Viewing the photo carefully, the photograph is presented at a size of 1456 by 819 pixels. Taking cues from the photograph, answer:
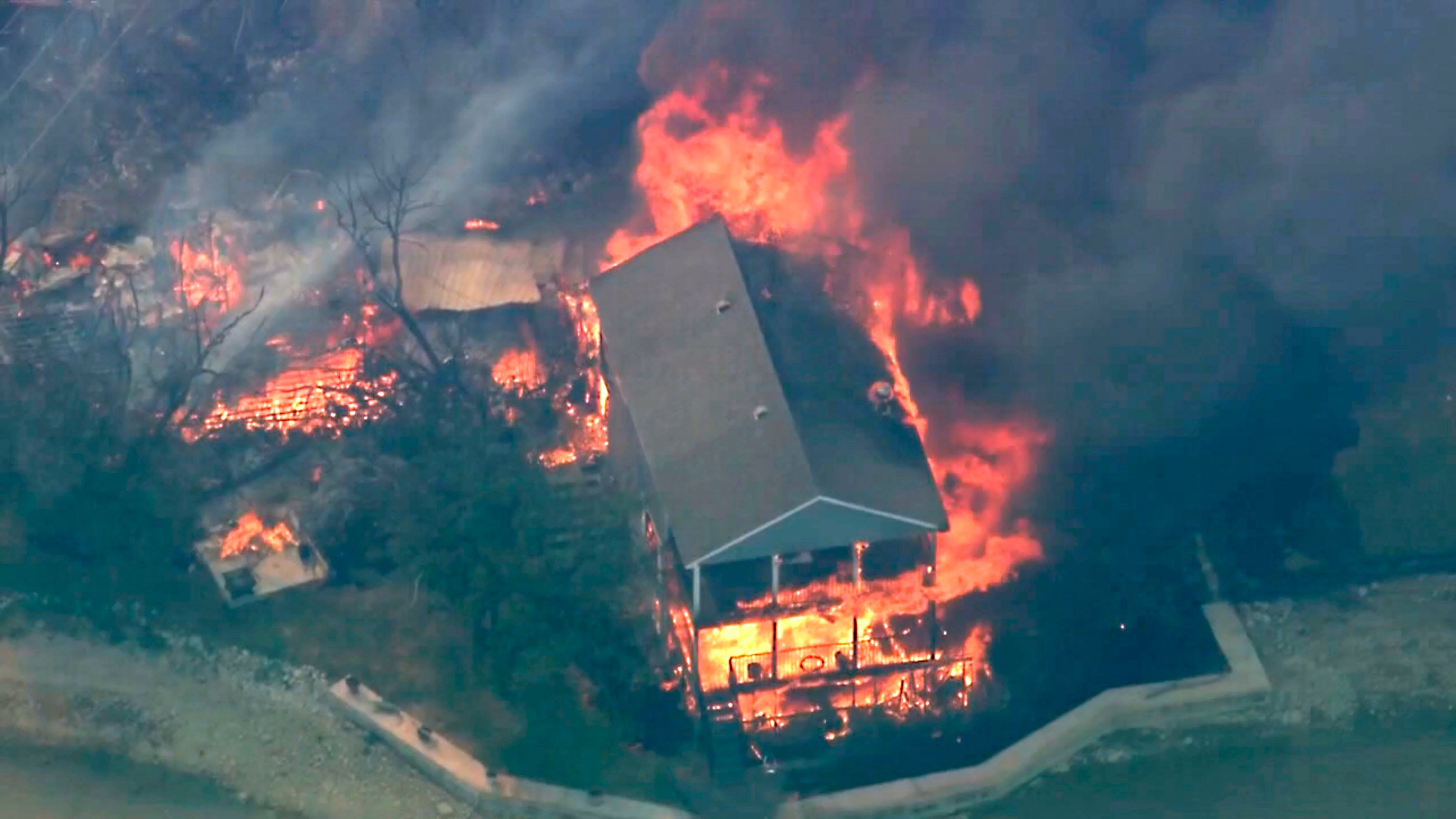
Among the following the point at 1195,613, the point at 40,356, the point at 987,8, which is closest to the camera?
the point at 1195,613

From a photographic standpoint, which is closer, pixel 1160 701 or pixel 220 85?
pixel 1160 701

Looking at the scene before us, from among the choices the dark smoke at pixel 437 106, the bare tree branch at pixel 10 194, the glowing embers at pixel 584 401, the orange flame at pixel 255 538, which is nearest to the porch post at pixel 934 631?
the glowing embers at pixel 584 401

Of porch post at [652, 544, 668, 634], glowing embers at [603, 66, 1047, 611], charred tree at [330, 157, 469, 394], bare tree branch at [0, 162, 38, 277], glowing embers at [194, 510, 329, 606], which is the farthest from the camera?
bare tree branch at [0, 162, 38, 277]

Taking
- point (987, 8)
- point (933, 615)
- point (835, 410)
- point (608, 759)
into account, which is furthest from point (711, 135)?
point (608, 759)

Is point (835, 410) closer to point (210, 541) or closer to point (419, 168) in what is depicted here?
point (210, 541)

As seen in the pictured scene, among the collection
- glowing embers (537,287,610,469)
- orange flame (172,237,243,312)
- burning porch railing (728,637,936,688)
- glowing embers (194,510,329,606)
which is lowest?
burning porch railing (728,637,936,688)

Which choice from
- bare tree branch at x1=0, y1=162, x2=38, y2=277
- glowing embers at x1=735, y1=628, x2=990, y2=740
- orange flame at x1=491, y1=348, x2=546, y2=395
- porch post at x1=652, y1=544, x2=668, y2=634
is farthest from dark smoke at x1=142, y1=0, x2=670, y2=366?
glowing embers at x1=735, y1=628, x2=990, y2=740

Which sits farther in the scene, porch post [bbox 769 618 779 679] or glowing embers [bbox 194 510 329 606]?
glowing embers [bbox 194 510 329 606]

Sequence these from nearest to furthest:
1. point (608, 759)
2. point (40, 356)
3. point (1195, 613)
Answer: point (608, 759) → point (1195, 613) → point (40, 356)

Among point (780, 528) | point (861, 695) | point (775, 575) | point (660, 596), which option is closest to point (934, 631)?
point (861, 695)

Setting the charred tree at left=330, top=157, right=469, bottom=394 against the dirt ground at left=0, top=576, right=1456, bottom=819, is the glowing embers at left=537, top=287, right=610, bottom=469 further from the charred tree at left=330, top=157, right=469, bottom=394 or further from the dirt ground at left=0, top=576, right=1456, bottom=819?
the dirt ground at left=0, top=576, right=1456, bottom=819
